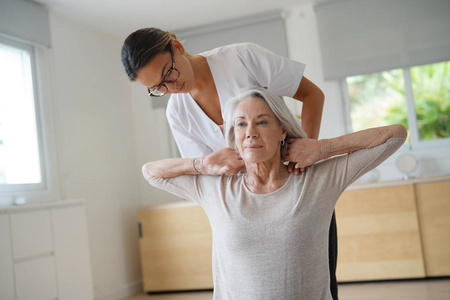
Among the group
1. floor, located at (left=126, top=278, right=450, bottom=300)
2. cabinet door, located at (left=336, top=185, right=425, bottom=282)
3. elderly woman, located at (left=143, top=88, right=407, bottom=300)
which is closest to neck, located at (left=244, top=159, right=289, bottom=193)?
elderly woman, located at (left=143, top=88, right=407, bottom=300)

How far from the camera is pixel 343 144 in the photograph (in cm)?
150

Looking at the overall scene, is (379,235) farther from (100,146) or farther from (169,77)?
(169,77)

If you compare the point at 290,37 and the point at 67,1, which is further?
the point at 290,37

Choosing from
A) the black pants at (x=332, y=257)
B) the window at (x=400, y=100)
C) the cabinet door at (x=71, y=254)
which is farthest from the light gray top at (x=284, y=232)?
the window at (x=400, y=100)

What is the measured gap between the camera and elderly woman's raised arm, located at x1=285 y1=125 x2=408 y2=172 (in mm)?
1483

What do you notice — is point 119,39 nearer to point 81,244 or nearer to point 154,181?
point 81,244

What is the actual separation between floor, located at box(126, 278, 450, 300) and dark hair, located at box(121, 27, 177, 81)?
2.54 metres

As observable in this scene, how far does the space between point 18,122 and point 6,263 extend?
1350 millimetres

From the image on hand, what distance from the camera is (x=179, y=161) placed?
64.9 inches

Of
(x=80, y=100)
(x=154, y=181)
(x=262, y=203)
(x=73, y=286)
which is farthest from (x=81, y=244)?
(x=262, y=203)

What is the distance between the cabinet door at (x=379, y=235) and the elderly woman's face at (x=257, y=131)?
245 centimetres

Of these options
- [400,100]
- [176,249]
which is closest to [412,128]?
[400,100]

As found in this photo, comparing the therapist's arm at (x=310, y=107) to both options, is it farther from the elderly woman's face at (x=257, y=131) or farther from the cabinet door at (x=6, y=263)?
the cabinet door at (x=6, y=263)

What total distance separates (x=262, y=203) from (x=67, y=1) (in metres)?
3.16
